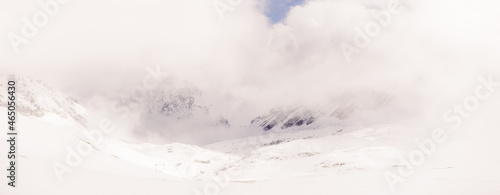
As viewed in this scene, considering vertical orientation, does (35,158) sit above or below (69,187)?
above

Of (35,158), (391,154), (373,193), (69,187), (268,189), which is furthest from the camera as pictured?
(391,154)

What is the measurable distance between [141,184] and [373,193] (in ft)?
66.6

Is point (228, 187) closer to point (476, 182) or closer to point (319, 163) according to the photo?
point (476, 182)

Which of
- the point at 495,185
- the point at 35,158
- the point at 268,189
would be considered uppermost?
the point at 35,158

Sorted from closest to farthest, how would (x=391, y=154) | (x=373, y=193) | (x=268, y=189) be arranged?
1. (x=373, y=193)
2. (x=268, y=189)
3. (x=391, y=154)

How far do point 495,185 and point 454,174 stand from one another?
9122mm

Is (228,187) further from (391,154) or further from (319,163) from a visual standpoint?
(319,163)

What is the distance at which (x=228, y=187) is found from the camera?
35.2m

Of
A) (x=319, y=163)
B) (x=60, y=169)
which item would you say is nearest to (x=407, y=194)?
(x=60, y=169)

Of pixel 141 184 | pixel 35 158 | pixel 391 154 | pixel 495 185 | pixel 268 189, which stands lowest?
pixel 495 185

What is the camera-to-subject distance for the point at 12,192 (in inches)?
774

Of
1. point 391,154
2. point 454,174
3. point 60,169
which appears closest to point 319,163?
point 391,154

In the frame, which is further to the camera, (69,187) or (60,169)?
(60,169)

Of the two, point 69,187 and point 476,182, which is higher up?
point 69,187
